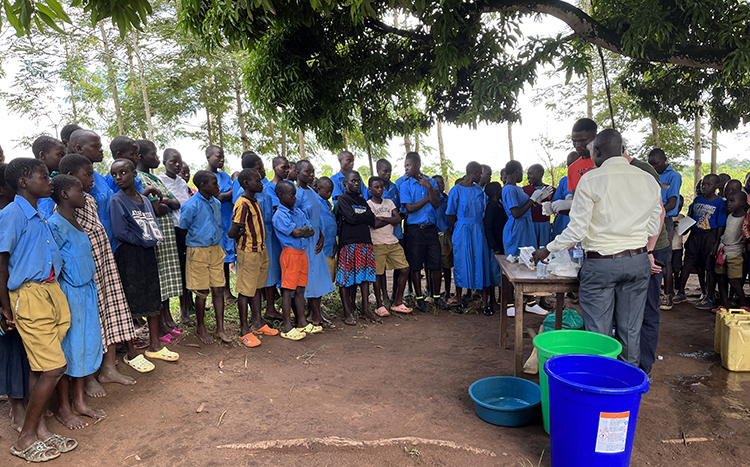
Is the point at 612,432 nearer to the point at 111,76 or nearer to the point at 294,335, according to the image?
the point at 294,335

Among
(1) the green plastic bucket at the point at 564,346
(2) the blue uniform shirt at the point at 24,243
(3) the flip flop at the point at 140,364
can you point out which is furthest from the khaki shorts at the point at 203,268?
(1) the green plastic bucket at the point at 564,346

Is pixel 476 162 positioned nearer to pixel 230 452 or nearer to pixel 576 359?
pixel 576 359

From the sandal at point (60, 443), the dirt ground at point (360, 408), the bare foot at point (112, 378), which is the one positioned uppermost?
the bare foot at point (112, 378)

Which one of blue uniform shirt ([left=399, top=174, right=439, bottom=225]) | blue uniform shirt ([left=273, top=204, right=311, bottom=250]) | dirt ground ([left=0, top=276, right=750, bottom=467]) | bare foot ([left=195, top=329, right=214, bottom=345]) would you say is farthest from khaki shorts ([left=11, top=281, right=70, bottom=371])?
blue uniform shirt ([left=399, top=174, right=439, bottom=225])

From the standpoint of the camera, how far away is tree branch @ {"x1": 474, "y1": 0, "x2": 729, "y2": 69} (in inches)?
191

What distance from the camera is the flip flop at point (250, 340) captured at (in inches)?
186

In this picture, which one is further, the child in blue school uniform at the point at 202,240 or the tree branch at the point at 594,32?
the tree branch at the point at 594,32

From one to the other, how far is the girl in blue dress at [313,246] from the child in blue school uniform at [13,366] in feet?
8.75

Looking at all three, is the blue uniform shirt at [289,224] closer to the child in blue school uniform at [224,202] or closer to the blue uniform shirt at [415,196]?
the child in blue school uniform at [224,202]

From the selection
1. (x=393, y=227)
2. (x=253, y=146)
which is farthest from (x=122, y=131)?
(x=393, y=227)

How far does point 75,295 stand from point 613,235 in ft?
12.0

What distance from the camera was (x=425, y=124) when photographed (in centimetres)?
750

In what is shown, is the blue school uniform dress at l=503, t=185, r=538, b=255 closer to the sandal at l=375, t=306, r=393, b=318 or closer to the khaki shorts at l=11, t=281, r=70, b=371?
the sandal at l=375, t=306, r=393, b=318

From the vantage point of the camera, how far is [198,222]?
14.7ft
